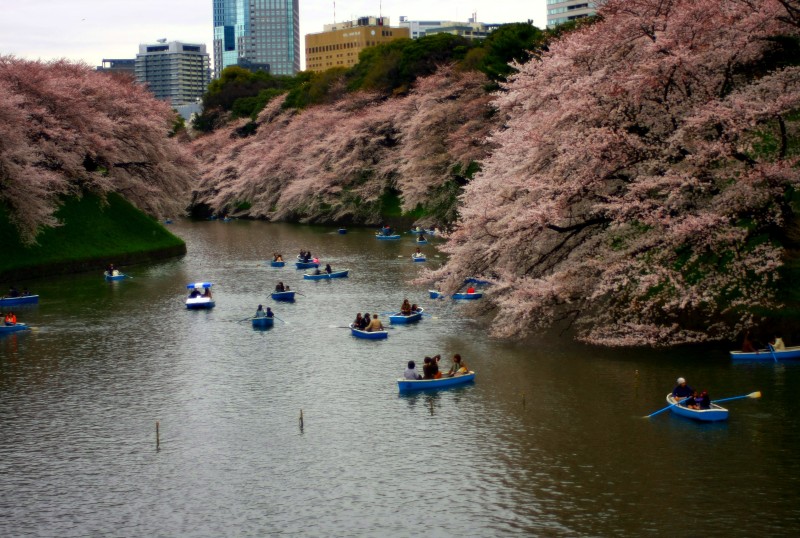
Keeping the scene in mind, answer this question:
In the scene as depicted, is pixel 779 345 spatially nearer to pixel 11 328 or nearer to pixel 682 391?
pixel 682 391

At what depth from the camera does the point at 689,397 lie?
30.4m

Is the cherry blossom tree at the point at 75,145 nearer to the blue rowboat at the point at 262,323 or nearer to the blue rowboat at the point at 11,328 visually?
the blue rowboat at the point at 11,328

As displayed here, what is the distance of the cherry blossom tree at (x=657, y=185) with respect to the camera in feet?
123

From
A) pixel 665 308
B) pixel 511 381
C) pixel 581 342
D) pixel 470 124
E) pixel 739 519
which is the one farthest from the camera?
pixel 470 124

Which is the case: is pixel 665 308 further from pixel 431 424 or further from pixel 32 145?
pixel 32 145

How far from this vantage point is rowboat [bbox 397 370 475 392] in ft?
114

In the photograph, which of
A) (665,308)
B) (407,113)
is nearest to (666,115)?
(665,308)

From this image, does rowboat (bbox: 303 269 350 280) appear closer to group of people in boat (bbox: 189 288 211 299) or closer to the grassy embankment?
group of people in boat (bbox: 189 288 211 299)

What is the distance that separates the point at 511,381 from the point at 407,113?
76.1m

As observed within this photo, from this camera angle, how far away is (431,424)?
30.8 meters

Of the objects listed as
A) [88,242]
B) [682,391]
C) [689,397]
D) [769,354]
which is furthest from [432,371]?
[88,242]

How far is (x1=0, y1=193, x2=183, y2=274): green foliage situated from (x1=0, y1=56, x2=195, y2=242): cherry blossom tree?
1327 mm

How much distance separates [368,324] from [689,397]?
18418 mm

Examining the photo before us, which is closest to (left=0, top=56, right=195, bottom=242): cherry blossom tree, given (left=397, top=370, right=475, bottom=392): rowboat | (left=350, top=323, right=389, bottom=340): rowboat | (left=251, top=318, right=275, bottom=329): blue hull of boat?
(left=251, top=318, right=275, bottom=329): blue hull of boat
